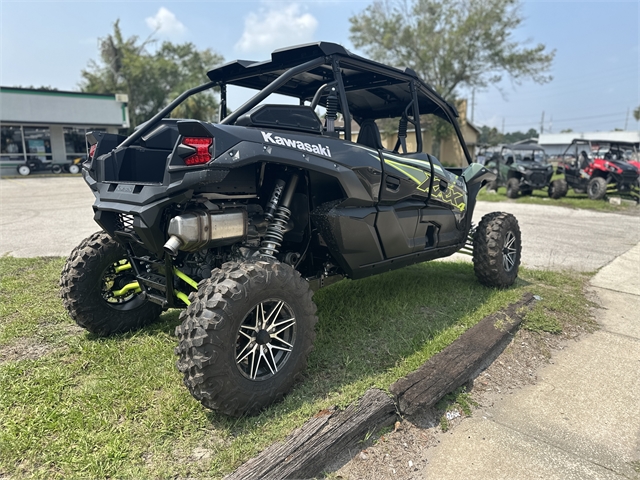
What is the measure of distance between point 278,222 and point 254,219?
0.24 m

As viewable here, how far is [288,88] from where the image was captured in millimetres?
4820

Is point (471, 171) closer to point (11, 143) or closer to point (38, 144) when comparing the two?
point (11, 143)

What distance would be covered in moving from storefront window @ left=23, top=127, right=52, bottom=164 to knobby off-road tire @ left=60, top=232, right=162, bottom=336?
2882 centimetres

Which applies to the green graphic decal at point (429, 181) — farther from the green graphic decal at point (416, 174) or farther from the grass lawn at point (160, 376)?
the grass lawn at point (160, 376)

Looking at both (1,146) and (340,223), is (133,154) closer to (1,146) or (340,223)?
(340,223)

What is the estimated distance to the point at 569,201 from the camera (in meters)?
15.8

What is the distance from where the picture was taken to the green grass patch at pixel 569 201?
14.5 metres

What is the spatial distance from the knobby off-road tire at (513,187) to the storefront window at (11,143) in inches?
1087

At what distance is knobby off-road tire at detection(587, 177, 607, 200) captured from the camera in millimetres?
15633

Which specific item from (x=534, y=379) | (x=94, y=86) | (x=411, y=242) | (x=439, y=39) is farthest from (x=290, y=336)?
(x=94, y=86)

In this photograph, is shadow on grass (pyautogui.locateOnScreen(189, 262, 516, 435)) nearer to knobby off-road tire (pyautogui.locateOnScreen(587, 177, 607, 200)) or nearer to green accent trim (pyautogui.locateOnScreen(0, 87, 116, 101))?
knobby off-road tire (pyautogui.locateOnScreen(587, 177, 607, 200))

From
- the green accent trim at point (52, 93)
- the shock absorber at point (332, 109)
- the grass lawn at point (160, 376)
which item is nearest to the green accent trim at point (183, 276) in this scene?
the grass lawn at point (160, 376)

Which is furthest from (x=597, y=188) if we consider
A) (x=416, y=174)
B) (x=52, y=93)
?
(x=52, y=93)

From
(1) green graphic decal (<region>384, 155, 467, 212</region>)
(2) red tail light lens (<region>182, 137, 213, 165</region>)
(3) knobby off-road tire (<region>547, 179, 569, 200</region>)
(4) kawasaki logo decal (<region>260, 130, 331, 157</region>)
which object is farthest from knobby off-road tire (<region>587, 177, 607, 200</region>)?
(2) red tail light lens (<region>182, 137, 213, 165</region>)
